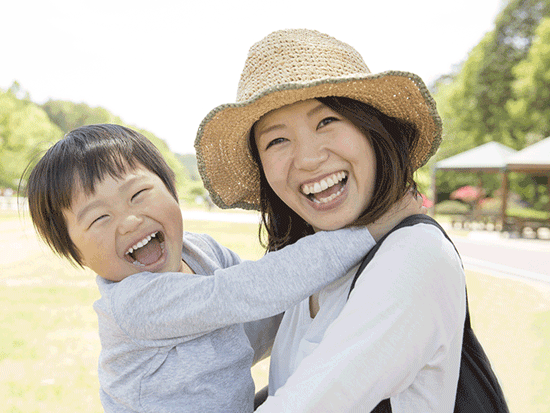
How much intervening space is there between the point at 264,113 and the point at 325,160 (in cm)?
30

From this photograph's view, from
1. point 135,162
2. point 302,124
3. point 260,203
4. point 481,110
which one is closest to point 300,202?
point 302,124

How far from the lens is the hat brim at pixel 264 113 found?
1432 mm

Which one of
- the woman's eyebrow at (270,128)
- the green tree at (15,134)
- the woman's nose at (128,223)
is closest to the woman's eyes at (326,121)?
the woman's eyebrow at (270,128)

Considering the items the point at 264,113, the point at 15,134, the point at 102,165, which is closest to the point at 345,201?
the point at 264,113

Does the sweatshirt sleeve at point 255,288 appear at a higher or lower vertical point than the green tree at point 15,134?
higher

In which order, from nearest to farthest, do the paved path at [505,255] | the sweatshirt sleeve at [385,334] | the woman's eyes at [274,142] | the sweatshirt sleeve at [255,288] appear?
the sweatshirt sleeve at [385,334]
the sweatshirt sleeve at [255,288]
the woman's eyes at [274,142]
the paved path at [505,255]

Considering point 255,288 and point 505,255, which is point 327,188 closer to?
point 255,288

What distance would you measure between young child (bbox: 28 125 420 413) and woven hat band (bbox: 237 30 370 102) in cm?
52

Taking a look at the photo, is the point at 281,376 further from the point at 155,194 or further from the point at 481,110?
the point at 481,110

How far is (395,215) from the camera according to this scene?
151 cm

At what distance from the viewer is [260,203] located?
2.14 meters

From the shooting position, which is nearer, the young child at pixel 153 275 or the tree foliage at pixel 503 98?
the young child at pixel 153 275

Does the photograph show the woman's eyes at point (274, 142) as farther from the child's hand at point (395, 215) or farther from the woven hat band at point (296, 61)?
the child's hand at point (395, 215)

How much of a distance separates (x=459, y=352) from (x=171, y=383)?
961 mm
